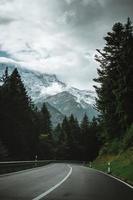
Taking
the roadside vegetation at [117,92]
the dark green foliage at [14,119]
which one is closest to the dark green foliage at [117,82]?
the roadside vegetation at [117,92]

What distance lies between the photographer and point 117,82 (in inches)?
2074

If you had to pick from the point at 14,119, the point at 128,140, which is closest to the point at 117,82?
the point at 128,140

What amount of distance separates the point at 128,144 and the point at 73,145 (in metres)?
99.0

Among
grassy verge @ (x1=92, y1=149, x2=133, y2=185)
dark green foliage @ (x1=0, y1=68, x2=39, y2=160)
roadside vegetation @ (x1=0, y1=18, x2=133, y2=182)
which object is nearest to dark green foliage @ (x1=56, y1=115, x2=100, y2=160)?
roadside vegetation @ (x1=0, y1=18, x2=133, y2=182)

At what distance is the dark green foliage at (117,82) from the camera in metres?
51.0

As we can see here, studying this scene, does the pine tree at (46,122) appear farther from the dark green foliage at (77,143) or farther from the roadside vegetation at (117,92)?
the roadside vegetation at (117,92)

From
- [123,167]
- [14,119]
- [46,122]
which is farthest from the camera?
[46,122]

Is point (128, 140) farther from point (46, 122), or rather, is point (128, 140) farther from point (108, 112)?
point (46, 122)

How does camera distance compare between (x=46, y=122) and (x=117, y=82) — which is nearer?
(x=117, y=82)

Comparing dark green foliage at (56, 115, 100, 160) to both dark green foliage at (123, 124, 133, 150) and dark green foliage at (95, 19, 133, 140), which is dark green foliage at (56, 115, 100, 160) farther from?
dark green foliage at (123, 124, 133, 150)

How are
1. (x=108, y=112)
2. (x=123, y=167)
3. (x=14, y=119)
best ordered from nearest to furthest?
(x=123, y=167)
(x=108, y=112)
(x=14, y=119)

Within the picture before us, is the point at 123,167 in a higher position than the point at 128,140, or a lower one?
lower

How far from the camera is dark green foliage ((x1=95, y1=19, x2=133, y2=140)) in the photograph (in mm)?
51031

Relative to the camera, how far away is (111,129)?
58.6 metres
